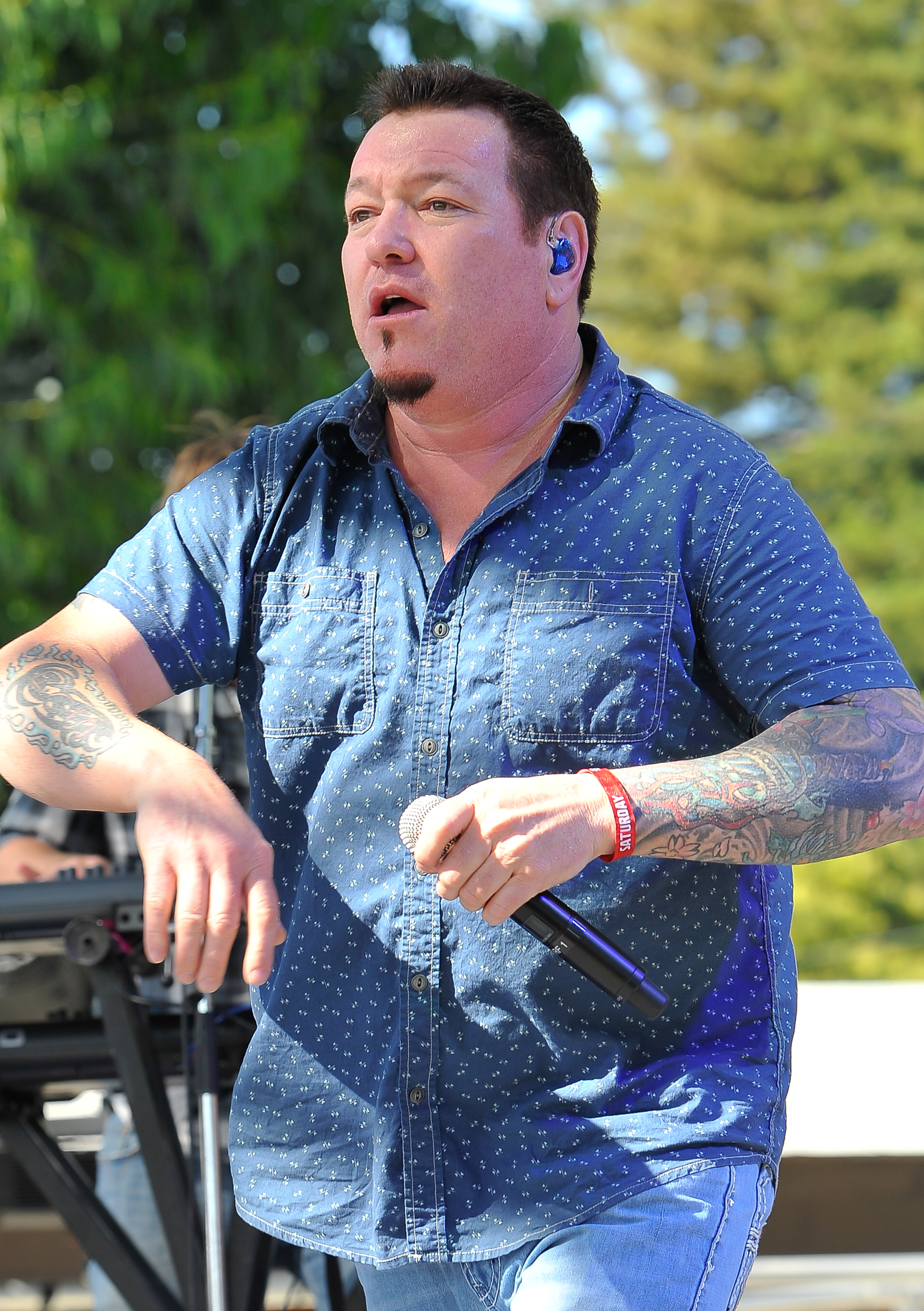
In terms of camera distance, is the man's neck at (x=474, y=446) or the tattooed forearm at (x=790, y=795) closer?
the tattooed forearm at (x=790, y=795)

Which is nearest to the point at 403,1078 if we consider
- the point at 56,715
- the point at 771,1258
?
the point at 56,715

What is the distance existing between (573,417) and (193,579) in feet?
1.63

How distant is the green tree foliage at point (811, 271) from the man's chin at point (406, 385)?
573 inches

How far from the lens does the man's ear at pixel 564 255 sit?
1793mm

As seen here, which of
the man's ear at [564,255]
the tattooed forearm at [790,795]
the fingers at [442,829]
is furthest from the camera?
the man's ear at [564,255]

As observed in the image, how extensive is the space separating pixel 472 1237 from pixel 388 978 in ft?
0.96

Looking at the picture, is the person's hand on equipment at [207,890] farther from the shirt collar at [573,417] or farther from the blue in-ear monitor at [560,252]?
the blue in-ear monitor at [560,252]

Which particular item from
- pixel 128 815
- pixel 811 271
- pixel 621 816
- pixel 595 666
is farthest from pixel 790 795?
pixel 811 271

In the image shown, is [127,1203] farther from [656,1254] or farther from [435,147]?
[435,147]

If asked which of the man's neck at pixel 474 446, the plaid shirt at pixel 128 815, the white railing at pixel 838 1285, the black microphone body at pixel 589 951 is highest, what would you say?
the man's neck at pixel 474 446

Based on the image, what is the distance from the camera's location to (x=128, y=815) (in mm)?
2902

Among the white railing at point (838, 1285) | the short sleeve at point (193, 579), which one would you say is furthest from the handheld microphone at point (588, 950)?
the white railing at point (838, 1285)

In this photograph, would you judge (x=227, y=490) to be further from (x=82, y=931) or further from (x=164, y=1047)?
(x=164, y=1047)

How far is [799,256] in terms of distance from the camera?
18.9 meters
